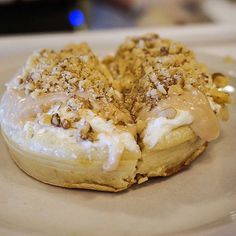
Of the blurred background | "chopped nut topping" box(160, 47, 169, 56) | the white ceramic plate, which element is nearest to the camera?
the white ceramic plate

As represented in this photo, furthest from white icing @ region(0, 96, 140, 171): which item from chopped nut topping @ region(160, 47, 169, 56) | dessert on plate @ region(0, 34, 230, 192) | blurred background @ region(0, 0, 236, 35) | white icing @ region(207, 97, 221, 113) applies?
blurred background @ region(0, 0, 236, 35)

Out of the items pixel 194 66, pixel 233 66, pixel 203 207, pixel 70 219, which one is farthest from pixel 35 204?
pixel 233 66

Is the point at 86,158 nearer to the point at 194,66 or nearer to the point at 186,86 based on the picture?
the point at 186,86

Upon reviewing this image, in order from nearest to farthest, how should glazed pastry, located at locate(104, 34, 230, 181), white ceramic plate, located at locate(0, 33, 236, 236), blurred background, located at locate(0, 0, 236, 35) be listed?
white ceramic plate, located at locate(0, 33, 236, 236) → glazed pastry, located at locate(104, 34, 230, 181) → blurred background, located at locate(0, 0, 236, 35)

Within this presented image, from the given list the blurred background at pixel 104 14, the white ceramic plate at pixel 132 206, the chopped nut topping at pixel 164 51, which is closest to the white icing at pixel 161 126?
the white ceramic plate at pixel 132 206

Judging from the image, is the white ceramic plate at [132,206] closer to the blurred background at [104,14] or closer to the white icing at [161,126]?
the white icing at [161,126]

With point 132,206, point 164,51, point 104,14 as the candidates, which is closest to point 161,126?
point 132,206

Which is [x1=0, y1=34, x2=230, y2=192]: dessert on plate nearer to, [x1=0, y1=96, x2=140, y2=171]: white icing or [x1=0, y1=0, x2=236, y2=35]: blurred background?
[x1=0, y1=96, x2=140, y2=171]: white icing

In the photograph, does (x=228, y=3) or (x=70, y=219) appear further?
(x=228, y=3)
